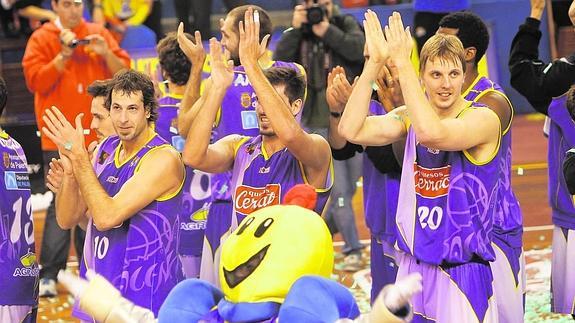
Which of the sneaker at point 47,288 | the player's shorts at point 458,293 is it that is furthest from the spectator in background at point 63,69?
the player's shorts at point 458,293

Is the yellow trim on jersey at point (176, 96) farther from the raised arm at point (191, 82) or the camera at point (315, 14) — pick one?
the camera at point (315, 14)

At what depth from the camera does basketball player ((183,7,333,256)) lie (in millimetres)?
5324

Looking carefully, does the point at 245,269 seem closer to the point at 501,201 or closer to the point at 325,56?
the point at 501,201

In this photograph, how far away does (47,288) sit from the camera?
866 cm

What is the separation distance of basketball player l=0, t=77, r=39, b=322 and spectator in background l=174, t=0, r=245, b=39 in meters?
7.96

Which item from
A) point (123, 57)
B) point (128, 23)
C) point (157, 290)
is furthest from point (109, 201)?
point (128, 23)

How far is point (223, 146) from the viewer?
5.86 m

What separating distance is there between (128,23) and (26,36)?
4.44 feet

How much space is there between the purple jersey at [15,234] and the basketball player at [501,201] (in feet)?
7.34

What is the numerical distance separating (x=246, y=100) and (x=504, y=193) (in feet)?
5.82

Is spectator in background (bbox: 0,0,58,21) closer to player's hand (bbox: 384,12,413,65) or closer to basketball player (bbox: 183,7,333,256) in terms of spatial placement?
basketball player (bbox: 183,7,333,256)

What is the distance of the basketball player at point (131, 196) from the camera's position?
5254 millimetres

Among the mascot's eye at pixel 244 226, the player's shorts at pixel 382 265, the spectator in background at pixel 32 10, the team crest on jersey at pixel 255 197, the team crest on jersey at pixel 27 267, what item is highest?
the mascot's eye at pixel 244 226

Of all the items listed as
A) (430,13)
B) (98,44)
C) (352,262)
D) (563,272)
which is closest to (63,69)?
(98,44)
